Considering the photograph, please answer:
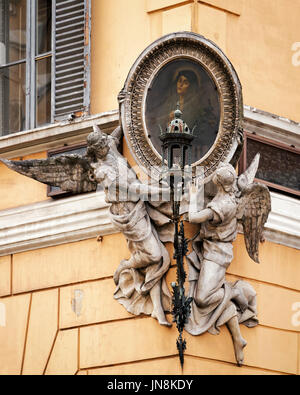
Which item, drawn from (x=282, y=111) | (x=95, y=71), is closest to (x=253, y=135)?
(x=282, y=111)

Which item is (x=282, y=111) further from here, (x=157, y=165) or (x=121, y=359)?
(x=121, y=359)

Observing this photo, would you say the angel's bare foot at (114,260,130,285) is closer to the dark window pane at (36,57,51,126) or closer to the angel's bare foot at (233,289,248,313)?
the angel's bare foot at (233,289,248,313)

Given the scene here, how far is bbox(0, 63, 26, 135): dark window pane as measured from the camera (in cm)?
1864

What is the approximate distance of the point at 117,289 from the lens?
56.0ft

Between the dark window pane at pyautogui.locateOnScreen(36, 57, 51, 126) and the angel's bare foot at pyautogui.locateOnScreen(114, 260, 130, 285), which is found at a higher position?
the dark window pane at pyautogui.locateOnScreen(36, 57, 51, 126)

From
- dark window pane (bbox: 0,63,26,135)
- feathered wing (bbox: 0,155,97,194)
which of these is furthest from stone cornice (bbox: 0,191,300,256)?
dark window pane (bbox: 0,63,26,135)

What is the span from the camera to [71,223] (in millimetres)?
17641

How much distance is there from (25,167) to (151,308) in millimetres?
1915

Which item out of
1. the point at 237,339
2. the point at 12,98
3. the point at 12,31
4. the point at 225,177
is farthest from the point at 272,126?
the point at 12,31

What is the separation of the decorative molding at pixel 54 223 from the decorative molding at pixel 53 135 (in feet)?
1.83

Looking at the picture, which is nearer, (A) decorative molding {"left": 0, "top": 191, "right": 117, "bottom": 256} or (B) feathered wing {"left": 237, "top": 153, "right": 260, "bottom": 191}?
(B) feathered wing {"left": 237, "top": 153, "right": 260, "bottom": 191}

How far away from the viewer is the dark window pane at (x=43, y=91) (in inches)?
723

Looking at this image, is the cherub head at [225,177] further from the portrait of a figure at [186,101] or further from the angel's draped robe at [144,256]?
the angel's draped robe at [144,256]
